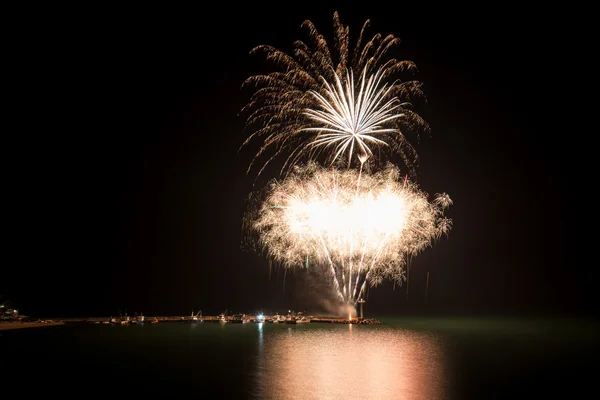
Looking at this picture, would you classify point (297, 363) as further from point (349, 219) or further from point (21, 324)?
point (21, 324)

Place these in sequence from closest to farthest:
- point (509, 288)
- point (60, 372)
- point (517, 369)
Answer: point (60, 372) → point (517, 369) → point (509, 288)

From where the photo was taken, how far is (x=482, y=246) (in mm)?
128625

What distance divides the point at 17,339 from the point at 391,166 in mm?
34460

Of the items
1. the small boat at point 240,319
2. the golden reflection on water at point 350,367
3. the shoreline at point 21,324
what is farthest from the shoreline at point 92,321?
the golden reflection on water at point 350,367

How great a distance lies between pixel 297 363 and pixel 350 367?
312 cm

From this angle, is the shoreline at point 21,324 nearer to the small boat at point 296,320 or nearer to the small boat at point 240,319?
the small boat at point 240,319

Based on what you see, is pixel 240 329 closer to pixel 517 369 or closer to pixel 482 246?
pixel 517 369

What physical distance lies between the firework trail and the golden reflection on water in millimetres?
8604

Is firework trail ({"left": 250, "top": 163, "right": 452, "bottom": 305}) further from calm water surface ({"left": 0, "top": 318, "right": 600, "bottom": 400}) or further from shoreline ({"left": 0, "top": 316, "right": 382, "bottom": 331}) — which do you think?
calm water surface ({"left": 0, "top": 318, "right": 600, "bottom": 400})

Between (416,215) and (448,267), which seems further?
(448,267)

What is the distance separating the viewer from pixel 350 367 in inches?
1260

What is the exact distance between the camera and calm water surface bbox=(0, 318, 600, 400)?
26.8m

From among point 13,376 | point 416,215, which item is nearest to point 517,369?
point 416,215

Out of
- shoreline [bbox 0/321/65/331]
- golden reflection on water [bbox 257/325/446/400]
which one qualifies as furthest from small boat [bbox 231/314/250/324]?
shoreline [bbox 0/321/65/331]
